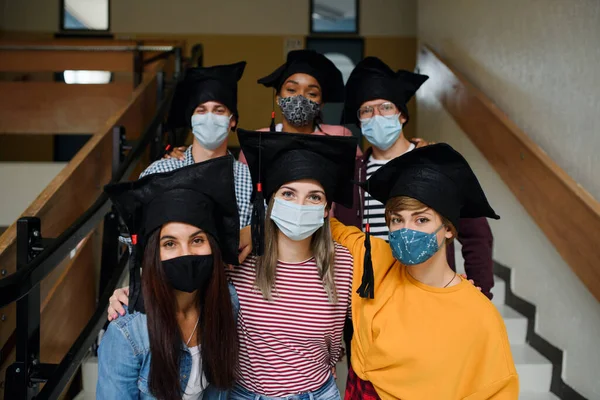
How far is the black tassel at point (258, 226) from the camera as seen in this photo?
181 cm

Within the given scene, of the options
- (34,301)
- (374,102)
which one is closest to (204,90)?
(374,102)

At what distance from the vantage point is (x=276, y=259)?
5.98 ft

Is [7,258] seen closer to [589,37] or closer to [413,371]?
[413,371]

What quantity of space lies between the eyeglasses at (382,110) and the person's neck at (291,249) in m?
0.78

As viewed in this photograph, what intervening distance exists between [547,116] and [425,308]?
201cm

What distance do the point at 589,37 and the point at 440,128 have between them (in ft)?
8.30

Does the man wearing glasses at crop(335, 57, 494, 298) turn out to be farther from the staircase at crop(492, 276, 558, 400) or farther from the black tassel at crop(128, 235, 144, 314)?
the staircase at crop(492, 276, 558, 400)

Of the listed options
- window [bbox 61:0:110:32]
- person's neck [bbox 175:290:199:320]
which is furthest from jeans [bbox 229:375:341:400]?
window [bbox 61:0:110:32]

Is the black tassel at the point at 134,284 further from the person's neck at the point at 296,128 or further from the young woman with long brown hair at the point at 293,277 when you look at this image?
the person's neck at the point at 296,128

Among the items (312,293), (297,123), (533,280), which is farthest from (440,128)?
(312,293)

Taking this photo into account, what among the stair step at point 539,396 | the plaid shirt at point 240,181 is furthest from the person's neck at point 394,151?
the stair step at point 539,396

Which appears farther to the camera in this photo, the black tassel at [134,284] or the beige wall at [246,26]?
the beige wall at [246,26]

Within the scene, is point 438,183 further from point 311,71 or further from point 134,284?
point 311,71

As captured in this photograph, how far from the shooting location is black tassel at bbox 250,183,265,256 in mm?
1806
